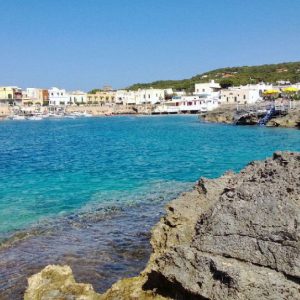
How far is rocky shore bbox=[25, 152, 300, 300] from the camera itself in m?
4.93

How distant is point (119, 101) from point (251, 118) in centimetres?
9336

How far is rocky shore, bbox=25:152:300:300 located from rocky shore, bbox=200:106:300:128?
57319 millimetres

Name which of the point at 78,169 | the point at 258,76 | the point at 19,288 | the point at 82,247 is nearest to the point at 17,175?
the point at 78,169

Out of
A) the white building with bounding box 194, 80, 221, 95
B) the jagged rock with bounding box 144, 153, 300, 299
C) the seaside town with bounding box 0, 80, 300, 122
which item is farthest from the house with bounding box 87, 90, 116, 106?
the jagged rock with bounding box 144, 153, 300, 299

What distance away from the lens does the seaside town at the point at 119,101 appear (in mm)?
124125

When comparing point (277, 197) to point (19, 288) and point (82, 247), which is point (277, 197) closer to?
point (19, 288)

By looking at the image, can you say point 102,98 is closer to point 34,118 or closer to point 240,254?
point 34,118

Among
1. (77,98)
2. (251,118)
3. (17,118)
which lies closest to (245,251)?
(251,118)

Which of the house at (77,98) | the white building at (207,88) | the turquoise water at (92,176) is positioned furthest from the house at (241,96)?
the turquoise water at (92,176)

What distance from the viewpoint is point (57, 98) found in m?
164

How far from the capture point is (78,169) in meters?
26.9

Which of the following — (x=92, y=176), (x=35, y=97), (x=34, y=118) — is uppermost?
(x=35, y=97)

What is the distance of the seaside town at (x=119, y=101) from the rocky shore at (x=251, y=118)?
2796 cm

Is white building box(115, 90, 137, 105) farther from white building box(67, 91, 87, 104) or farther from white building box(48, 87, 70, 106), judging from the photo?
white building box(48, 87, 70, 106)
